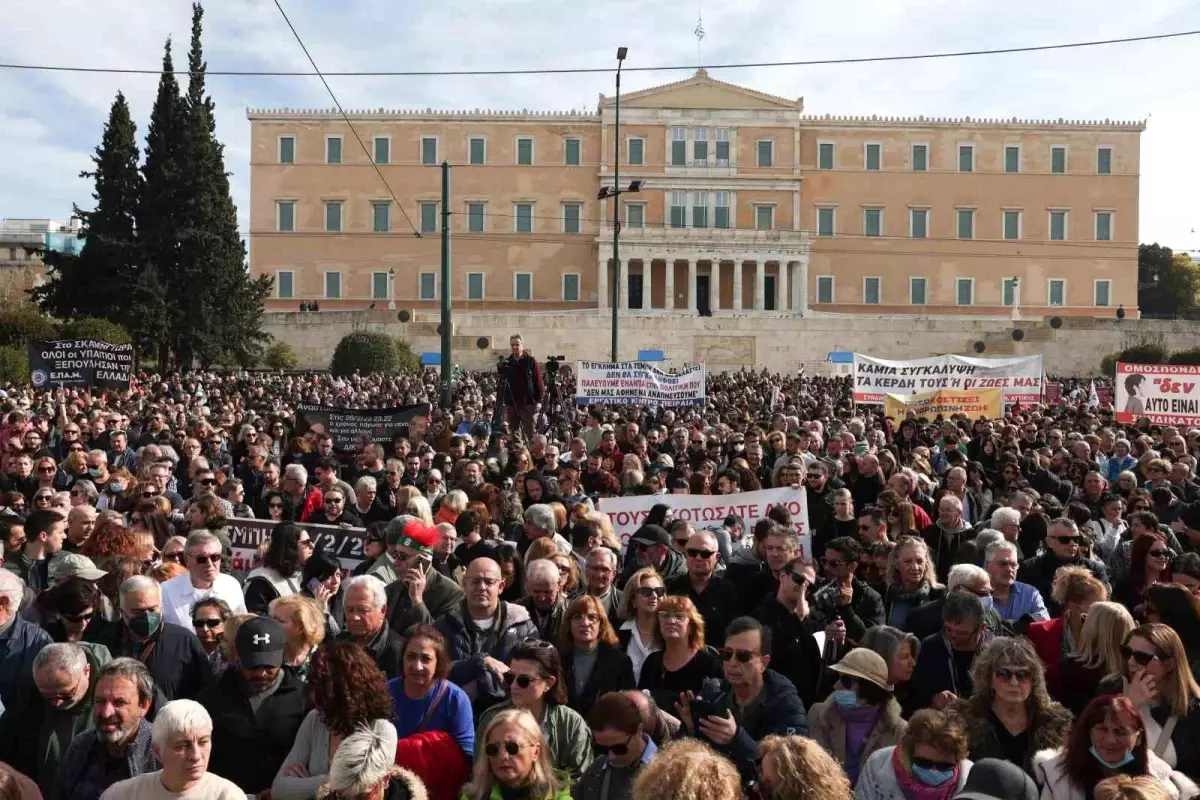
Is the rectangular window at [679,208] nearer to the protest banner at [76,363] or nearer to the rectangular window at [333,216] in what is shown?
the rectangular window at [333,216]

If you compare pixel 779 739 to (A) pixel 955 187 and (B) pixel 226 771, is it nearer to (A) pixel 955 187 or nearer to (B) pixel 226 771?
(B) pixel 226 771

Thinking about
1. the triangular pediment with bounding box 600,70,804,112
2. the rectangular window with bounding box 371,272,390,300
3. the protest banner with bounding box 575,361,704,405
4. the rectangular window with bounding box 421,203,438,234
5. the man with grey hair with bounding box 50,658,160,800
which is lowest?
the man with grey hair with bounding box 50,658,160,800

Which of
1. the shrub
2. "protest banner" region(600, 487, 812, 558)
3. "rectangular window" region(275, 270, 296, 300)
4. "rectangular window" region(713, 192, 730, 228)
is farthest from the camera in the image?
"rectangular window" region(275, 270, 296, 300)

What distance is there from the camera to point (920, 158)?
60375 millimetres

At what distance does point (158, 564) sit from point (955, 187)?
58219mm

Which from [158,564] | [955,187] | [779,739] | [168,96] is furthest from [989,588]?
[955,187]

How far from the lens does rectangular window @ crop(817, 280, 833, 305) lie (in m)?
60.5

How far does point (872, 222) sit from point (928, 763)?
58.3 m

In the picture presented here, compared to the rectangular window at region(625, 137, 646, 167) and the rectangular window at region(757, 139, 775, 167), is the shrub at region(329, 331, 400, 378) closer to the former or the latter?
the rectangular window at region(625, 137, 646, 167)

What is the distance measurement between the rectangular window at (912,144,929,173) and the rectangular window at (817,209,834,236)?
438 cm

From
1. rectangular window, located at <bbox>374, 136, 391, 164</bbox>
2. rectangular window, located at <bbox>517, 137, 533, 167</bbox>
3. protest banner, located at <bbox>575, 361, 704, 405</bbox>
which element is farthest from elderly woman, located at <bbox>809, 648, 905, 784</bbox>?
rectangular window, located at <bbox>374, 136, 391, 164</bbox>

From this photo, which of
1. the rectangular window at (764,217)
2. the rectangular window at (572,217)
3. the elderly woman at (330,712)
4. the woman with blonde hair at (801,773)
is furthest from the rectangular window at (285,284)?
the woman with blonde hair at (801,773)

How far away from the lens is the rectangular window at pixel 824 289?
198 feet

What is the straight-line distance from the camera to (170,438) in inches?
476
